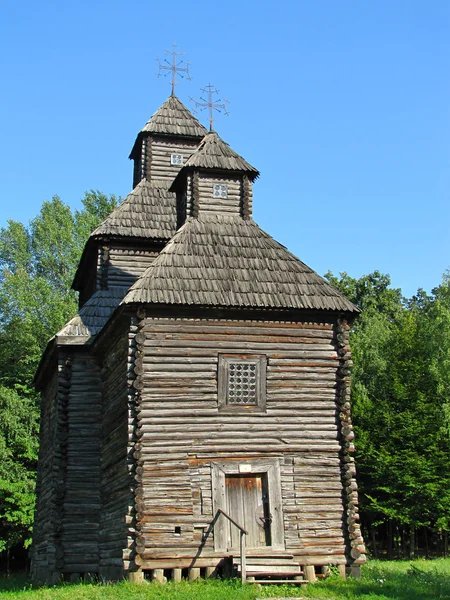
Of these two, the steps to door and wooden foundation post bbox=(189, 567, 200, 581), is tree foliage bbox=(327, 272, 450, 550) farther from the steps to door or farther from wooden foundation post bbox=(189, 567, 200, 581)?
wooden foundation post bbox=(189, 567, 200, 581)

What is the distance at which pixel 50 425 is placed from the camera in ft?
72.6

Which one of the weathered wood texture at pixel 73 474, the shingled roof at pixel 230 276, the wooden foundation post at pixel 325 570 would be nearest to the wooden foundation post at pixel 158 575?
the wooden foundation post at pixel 325 570

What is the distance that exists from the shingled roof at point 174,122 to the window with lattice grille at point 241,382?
12.1 meters

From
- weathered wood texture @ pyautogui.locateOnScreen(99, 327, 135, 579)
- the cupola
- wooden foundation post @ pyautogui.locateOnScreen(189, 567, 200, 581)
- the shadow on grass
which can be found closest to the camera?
the shadow on grass

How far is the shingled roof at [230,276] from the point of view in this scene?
1633cm

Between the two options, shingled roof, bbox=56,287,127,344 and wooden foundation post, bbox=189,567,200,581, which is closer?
wooden foundation post, bbox=189,567,200,581

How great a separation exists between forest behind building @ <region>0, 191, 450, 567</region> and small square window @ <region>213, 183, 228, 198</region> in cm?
1526

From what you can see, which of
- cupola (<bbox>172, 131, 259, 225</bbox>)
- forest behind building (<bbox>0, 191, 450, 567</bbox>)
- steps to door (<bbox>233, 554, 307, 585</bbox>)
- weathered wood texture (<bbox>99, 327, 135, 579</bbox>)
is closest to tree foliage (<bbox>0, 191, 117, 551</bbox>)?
forest behind building (<bbox>0, 191, 450, 567</bbox>)

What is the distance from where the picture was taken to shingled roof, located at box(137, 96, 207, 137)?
2609cm

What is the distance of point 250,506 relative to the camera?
15.8 metres

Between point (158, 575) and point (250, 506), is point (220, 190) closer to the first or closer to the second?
point (250, 506)

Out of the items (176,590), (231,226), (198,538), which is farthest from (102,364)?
(176,590)

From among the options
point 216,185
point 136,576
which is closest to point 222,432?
point 136,576

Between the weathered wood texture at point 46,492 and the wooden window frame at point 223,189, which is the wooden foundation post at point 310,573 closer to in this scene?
the weathered wood texture at point 46,492
